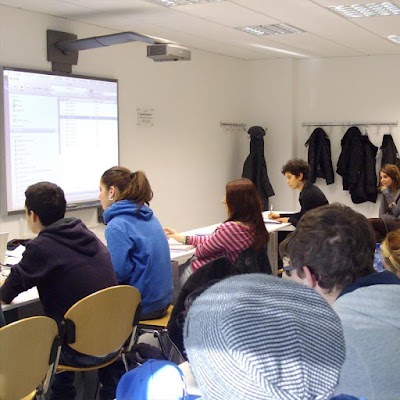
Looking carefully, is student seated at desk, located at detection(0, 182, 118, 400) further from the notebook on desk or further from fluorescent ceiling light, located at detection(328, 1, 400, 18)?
fluorescent ceiling light, located at detection(328, 1, 400, 18)

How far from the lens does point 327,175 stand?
23.8ft

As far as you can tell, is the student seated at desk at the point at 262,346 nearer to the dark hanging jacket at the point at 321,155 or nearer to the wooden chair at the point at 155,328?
the wooden chair at the point at 155,328

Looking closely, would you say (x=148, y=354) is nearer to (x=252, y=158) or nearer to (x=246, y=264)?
(x=246, y=264)

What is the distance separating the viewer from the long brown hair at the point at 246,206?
342 cm

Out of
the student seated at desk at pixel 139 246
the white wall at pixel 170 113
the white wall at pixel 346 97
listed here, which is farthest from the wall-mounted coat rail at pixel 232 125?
the student seated at desk at pixel 139 246

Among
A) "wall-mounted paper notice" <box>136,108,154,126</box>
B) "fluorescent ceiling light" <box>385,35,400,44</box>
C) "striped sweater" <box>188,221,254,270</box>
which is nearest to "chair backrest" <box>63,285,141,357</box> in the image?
"striped sweater" <box>188,221,254,270</box>

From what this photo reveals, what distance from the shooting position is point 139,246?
313 centimetres

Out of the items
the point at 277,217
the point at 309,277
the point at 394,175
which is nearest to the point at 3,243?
the point at 309,277

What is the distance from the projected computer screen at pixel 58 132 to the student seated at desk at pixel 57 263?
1.62 m

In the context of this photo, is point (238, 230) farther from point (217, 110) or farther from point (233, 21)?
point (217, 110)

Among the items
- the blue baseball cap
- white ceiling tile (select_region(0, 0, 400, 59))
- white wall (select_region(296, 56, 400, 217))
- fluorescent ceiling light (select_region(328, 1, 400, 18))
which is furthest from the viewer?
white wall (select_region(296, 56, 400, 217))

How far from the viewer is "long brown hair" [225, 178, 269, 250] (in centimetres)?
342

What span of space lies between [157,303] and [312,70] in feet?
16.6

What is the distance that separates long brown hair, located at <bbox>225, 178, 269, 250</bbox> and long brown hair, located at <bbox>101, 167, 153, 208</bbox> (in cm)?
49
